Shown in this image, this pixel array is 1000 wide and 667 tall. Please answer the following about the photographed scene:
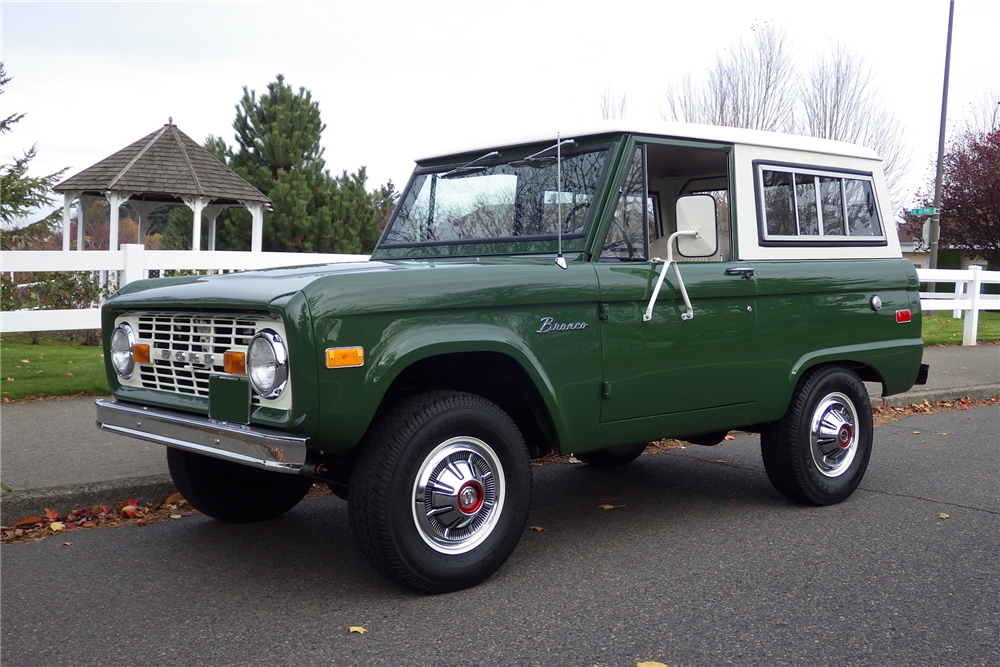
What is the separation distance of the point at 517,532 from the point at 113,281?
6657mm

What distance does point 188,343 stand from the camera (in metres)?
3.90

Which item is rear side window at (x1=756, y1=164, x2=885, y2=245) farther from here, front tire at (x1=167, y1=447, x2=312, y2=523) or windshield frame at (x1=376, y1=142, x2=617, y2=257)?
front tire at (x1=167, y1=447, x2=312, y2=523)

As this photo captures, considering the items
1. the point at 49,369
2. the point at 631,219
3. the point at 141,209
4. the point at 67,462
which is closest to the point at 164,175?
the point at 141,209

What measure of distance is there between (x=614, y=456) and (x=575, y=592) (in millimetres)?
2498

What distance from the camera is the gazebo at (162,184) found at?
17.8 meters

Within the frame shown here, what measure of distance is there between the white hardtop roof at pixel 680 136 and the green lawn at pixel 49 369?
439 cm

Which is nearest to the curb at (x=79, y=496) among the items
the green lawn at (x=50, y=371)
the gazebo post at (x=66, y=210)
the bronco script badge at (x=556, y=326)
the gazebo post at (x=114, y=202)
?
the bronco script badge at (x=556, y=326)

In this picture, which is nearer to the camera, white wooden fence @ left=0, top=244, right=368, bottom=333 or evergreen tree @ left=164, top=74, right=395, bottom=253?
white wooden fence @ left=0, top=244, right=368, bottom=333

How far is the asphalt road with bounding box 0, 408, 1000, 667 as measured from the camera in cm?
326

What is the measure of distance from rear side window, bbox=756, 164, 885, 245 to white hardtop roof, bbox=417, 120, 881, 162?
140 millimetres

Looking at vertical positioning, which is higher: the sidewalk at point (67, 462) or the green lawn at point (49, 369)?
the green lawn at point (49, 369)

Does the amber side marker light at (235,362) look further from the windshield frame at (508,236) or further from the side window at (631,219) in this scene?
the side window at (631,219)

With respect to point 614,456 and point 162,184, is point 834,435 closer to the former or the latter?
point 614,456

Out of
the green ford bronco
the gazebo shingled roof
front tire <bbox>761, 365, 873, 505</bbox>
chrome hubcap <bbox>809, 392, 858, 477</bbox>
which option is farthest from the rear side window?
the gazebo shingled roof
